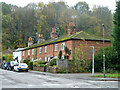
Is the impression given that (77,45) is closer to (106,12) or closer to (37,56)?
(37,56)

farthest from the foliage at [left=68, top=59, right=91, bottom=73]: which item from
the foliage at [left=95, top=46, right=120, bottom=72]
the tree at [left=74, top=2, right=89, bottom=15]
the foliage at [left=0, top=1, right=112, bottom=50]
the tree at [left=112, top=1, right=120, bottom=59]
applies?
the tree at [left=74, top=2, right=89, bottom=15]

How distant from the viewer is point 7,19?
59.1 metres

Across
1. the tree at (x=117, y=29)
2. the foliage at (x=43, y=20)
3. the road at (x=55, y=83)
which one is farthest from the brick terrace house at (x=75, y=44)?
the foliage at (x=43, y=20)

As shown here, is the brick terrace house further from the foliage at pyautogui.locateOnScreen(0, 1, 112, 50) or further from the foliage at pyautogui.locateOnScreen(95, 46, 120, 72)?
the foliage at pyautogui.locateOnScreen(0, 1, 112, 50)

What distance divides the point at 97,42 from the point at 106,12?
3585 cm

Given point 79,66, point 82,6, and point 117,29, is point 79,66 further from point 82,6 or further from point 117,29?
point 82,6

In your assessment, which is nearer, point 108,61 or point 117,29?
point 117,29

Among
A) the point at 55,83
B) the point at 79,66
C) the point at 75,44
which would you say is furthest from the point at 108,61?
the point at 55,83

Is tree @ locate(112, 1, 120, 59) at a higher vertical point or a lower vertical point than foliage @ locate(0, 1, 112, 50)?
lower

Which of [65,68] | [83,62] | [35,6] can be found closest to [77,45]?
[83,62]

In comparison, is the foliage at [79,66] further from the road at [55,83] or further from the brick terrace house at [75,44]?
the road at [55,83]

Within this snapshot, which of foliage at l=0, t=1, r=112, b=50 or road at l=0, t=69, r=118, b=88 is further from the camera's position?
foliage at l=0, t=1, r=112, b=50

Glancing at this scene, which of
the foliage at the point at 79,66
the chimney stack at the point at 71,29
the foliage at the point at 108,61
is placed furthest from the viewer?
the chimney stack at the point at 71,29

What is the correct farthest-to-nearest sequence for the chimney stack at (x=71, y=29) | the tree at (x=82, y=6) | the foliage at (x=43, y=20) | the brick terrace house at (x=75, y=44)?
the tree at (x=82, y=6)
the foliage at (x=43, y=20)
the chimney stack at (x=71, y=29)
the brick terrace house at (x=75, y=44)
